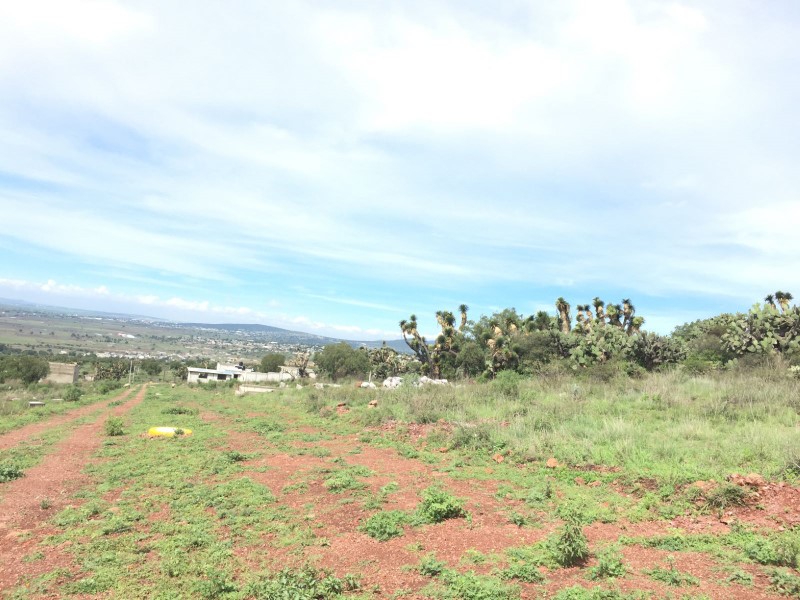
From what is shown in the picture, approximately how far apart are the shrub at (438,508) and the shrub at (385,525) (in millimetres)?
275

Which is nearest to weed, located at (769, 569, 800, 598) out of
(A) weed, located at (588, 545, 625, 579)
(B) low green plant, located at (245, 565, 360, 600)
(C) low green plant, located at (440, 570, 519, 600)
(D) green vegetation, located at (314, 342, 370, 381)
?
(A) weed, located at (588, 545, 625, 579)

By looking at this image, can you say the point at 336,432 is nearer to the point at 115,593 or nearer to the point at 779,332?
the point at 115,593

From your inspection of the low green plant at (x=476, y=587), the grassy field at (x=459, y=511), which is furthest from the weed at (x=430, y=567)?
the low green plant at (x=476, y=587)

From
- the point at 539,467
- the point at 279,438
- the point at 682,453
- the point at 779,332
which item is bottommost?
the point at 279,438

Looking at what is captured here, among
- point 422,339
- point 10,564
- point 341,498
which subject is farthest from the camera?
point 422,339

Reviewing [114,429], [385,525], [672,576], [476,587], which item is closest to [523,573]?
[476,587]

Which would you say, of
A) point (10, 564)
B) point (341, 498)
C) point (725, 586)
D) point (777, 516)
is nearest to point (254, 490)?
point (341, 498)

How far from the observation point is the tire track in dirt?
561cm

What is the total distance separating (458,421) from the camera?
45.3 ft

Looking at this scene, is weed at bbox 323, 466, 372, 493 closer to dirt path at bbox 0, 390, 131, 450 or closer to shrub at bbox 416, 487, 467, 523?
shrub at bbox 416, 487, 467, 523

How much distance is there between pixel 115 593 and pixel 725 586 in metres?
6.21

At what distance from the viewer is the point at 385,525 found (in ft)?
21.5

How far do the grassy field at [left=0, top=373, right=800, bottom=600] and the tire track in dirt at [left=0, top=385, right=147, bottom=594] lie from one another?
8 cm

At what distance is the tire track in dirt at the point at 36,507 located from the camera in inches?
221
